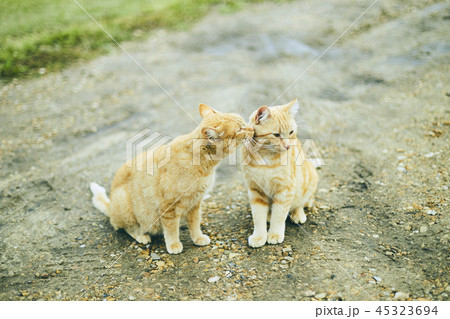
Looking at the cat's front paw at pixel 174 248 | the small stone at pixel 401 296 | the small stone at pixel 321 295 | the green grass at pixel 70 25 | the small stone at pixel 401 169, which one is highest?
the green grass at pixel 70 25

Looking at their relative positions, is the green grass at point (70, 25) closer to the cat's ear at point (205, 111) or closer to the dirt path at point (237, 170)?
Result: the dirt path at point (237, 170)

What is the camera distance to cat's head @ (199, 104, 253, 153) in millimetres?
3697

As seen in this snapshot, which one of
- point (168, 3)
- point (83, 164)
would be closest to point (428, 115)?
point (83, 164)

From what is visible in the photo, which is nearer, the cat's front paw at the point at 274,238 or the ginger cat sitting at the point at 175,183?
the ginger cat sitting at the point at 175,183

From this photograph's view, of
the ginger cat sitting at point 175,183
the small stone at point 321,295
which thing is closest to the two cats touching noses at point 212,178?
the ginger cat sitting at point 175,183

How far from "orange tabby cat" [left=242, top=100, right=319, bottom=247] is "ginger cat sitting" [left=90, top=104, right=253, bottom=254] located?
0.19 meters

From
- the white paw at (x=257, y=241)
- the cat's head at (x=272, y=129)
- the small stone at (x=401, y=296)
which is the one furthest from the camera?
the white paw at (x=257, y=241)

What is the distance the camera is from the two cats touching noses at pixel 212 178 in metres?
3.77

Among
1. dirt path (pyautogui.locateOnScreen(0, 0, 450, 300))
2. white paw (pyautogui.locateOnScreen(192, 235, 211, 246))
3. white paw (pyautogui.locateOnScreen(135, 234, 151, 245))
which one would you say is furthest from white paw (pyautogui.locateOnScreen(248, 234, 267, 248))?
white paw (pyautogui.locateOnScreen(135, 234, 151, 245))

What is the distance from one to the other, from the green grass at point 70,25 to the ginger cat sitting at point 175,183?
239 inches

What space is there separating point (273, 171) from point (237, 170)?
193cm
